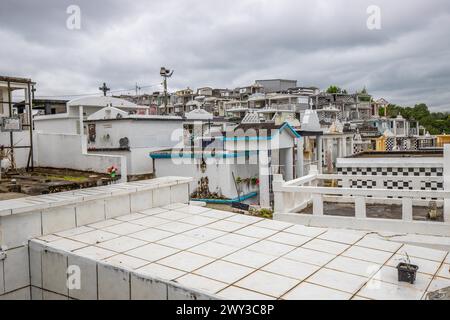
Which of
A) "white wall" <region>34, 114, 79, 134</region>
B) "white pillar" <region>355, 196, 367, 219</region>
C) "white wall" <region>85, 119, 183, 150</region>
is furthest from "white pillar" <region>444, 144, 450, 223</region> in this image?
"white wall" <region>34, 114, 79, 134</region>

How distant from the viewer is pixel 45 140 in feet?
31.1

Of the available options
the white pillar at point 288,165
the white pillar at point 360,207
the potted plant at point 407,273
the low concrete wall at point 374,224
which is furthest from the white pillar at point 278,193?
the white pillar at point 288,165

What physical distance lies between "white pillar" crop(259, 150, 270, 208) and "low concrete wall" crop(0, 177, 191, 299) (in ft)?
26.6

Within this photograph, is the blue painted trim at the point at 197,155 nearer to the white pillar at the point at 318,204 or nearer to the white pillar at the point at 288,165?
the white pillar at the point at 288,165

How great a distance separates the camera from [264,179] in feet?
45.7

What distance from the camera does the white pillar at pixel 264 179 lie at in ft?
45.4

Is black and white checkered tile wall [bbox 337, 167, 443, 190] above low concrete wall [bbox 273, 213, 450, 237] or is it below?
above

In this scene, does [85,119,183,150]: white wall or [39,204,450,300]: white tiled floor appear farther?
[85,119,183,150]: white wall

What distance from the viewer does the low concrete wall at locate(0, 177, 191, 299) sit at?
4078 millimetres

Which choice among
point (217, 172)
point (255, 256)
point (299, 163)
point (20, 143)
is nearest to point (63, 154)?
point (20, 143)

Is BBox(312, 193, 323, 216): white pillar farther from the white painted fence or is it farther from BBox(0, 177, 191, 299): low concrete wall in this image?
BBox(0, 177, 191, 299): low concrete wall

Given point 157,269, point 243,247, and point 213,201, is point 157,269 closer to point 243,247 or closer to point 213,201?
point 243,247

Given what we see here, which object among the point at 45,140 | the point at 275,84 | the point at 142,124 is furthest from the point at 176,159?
the point at 275,84

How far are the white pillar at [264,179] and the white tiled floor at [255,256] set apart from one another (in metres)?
8.32
